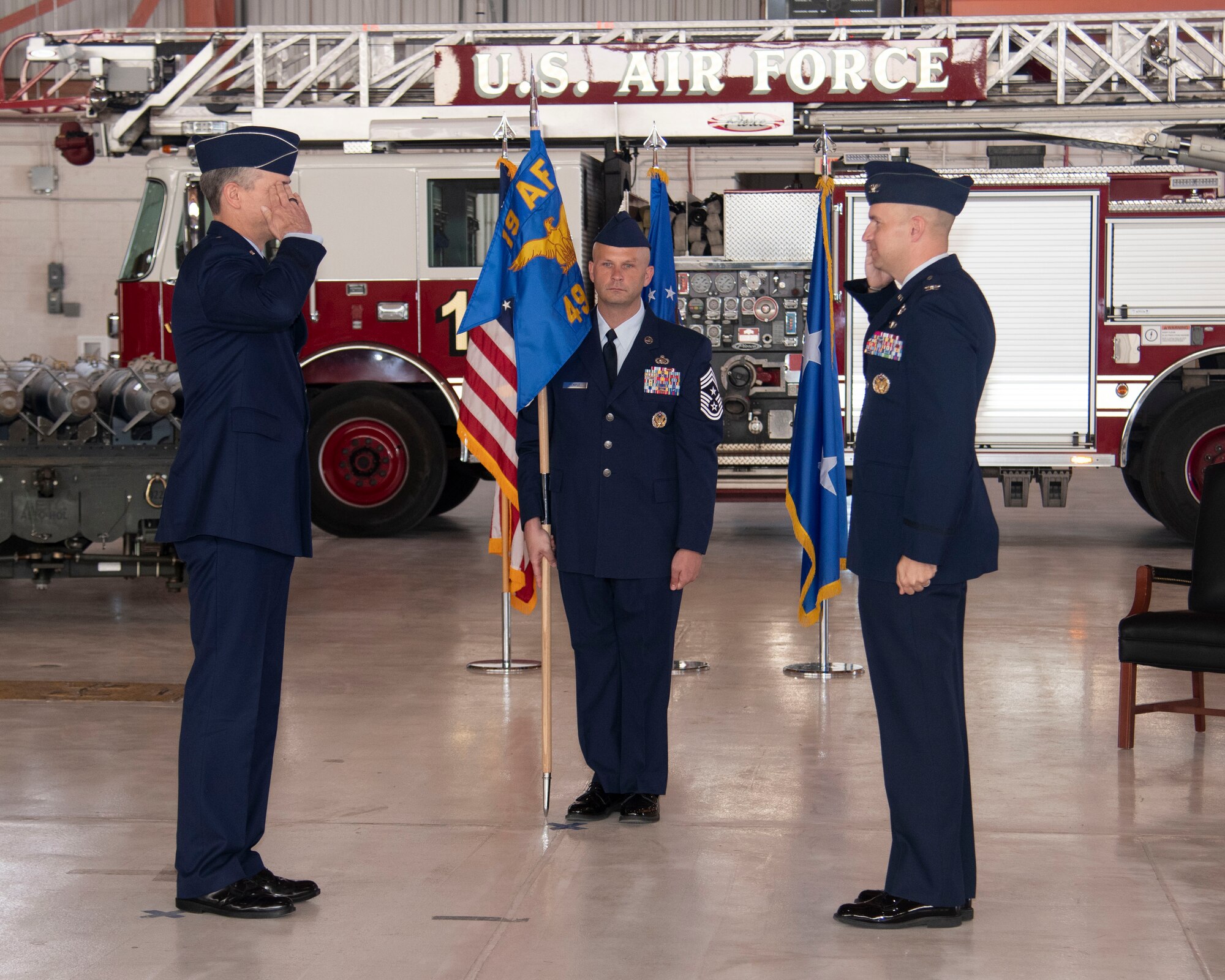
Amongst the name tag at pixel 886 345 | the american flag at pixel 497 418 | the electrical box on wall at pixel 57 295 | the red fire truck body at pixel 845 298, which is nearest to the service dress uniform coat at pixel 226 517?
the name tag at pixel 886 345

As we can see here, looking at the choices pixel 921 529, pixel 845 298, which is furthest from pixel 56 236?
pixel 921 529

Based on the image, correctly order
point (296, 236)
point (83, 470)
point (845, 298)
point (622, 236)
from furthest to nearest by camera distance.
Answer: point (845, 298)
point (83, 470)
point (622, 236)
point (296, 236)

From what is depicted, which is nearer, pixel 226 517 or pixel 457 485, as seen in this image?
pixel 226 517

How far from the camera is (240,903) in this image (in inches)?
144

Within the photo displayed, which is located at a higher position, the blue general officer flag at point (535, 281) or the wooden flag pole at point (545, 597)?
the blue general officer flag at point (535, 281)

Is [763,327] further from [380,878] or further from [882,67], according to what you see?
[380,878]

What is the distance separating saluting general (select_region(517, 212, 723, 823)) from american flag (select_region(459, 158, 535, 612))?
967 mm

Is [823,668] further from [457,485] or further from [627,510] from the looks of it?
[457,485]

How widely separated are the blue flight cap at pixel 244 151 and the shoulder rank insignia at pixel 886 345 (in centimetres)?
148

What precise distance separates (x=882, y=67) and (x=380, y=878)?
811cm

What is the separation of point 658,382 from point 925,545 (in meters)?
1.25

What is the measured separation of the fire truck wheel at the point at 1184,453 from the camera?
10.6 metres

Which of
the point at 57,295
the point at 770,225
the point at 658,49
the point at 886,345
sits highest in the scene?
the point at 658,49

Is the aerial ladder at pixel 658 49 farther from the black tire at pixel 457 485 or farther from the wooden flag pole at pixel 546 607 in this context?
the wooden flag pole at pixel 546 607
